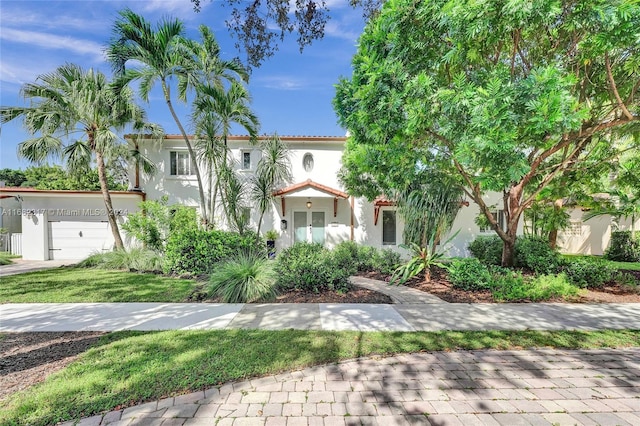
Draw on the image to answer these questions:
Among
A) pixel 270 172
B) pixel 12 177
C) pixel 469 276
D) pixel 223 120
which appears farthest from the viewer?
pixel 12 177

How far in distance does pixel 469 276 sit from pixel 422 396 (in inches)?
218

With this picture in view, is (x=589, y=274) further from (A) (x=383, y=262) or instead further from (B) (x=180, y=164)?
(B) (x=180, y=164)

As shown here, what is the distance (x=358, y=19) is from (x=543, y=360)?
7756 mm

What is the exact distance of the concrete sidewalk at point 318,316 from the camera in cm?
514

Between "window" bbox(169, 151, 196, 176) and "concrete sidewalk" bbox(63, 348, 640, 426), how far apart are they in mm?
12935

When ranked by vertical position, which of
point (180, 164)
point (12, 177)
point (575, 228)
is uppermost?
point (12, 177)

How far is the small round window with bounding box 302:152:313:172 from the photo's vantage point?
46.3 ft

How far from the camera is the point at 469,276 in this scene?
770 centimetres

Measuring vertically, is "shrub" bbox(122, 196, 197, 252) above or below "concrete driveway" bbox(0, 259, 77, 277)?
above

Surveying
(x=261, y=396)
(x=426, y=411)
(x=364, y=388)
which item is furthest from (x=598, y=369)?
(x=261, y=396)

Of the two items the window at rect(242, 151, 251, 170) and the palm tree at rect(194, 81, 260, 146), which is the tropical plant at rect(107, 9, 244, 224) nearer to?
the palm tree at rect(194, 81, 260, 146)

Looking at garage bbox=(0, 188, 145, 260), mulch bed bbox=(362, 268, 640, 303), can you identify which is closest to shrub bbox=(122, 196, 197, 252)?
garage bbox=(0, 188, 145, 260)

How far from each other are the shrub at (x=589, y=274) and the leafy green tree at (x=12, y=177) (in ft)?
152

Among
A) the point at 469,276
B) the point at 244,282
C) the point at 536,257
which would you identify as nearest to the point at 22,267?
the point at 244,282
